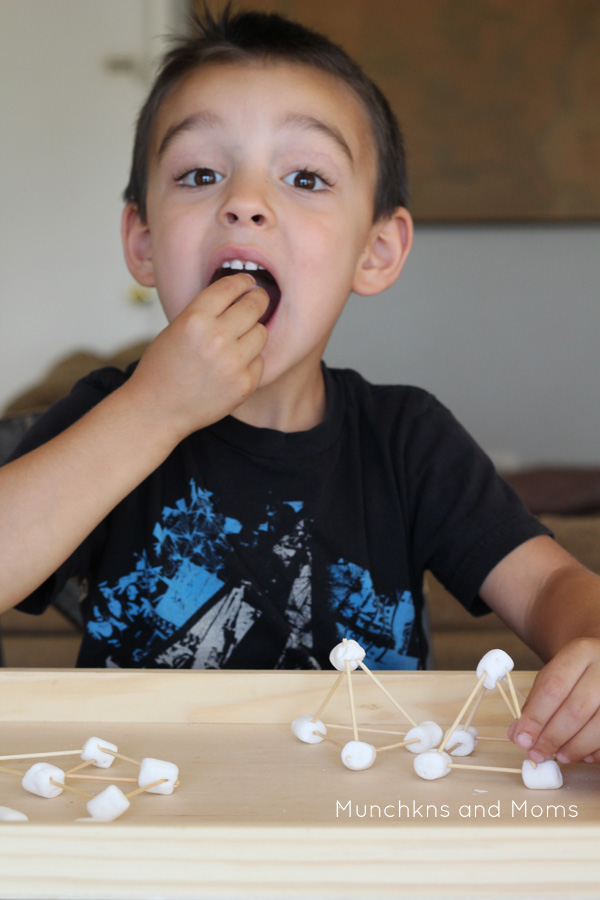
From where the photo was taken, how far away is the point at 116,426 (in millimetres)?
663

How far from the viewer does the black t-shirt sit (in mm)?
848

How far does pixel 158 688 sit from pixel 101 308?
8.20 feet

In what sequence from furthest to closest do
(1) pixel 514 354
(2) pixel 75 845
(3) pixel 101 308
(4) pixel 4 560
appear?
(1) pixel 514 354
(3) pixel 101 308
(4) pixel 4 560
(2) pixel 75 845

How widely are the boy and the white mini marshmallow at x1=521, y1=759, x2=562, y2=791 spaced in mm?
308

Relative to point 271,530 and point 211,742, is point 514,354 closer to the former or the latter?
point 271,530

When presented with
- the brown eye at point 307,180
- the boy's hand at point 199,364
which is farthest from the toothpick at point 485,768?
the brown eye at point 307,180

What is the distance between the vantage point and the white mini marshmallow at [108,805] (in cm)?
36

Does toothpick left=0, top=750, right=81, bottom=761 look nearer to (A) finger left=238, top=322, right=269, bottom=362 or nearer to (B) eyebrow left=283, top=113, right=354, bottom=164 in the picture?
(A) finger left=238, top=322, right=269, bottom=362

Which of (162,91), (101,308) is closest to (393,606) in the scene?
(162,91)

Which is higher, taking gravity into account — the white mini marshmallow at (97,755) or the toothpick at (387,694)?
the white mini marshmallow at (97,755)

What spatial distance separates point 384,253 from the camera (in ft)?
3.56

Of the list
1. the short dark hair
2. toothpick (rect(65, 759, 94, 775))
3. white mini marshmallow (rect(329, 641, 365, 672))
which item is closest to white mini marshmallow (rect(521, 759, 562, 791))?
white mini marshmallow (rect(329, 641, 365, 672))

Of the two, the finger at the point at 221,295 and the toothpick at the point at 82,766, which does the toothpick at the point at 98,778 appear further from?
the finger at the point at 221,295

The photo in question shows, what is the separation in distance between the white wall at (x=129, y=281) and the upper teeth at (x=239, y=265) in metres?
2.12
